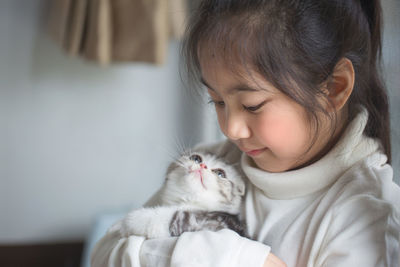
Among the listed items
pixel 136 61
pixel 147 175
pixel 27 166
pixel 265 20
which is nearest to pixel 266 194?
pixel 265 20

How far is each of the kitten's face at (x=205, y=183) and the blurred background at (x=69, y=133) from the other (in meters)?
1.16

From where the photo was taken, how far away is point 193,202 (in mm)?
678

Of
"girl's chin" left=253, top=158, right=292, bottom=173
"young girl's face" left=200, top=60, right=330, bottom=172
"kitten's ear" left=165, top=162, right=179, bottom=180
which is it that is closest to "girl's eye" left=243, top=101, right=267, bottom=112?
"young girl's face" left=200, top=60, right=330, bottom=172

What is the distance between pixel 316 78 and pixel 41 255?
1.97 meters

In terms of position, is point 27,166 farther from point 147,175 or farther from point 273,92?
point 273,92

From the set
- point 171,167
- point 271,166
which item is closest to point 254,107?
point 271,166

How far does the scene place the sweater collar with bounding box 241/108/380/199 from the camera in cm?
60

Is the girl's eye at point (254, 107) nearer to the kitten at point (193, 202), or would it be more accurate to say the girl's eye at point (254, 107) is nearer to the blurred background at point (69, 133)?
the kitten at point (193, 202)

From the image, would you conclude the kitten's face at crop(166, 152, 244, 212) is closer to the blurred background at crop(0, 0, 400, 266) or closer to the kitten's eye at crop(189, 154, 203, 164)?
the kitten's eye at crop(189, 154, 203, 164)

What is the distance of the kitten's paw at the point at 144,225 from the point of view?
0.62 metres

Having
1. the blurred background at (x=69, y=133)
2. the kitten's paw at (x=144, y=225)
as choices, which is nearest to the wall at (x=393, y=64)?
the kitten's paw at (x=144, y=225)

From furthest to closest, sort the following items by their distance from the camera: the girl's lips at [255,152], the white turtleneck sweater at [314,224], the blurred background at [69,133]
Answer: the blurred background at [69,133]
the girl's lips at [255,152]
the white turtleneck sweater at [314,224]

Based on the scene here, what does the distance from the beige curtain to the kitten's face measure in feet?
2.93

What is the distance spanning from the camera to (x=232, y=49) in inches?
22.6
